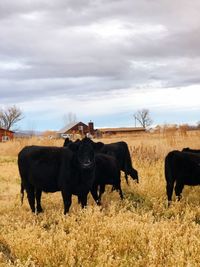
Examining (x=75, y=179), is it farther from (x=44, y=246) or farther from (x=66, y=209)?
(x=44, y=246)

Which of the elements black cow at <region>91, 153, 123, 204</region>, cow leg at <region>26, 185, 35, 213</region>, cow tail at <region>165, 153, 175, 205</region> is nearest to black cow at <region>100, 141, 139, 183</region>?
black cow at <region>91, 153, 123, 204</region>

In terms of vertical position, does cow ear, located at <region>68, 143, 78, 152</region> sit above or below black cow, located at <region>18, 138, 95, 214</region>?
above

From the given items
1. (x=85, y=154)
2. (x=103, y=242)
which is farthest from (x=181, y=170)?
(x=103, y=242)

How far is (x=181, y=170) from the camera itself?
999 centimetres

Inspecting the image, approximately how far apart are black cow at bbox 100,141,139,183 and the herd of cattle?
2.26m

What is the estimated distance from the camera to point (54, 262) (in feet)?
18.9

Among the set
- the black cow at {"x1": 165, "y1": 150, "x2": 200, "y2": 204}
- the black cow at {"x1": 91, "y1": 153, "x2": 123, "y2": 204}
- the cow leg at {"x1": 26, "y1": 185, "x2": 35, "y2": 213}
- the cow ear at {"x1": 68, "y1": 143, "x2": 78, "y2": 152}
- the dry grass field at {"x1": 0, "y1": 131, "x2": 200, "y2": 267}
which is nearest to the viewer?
the dry grass field at {"x1": 0, "y1": 131, "x2": 200, "y2": 267}

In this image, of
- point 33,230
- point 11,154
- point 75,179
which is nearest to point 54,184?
point 75,179

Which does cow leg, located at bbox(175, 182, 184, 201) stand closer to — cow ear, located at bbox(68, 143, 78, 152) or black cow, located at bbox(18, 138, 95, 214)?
black cow, located at bbox(18, 138, 95, 214)

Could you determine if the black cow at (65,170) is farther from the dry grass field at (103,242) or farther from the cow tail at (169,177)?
the cow tail at (169,177)

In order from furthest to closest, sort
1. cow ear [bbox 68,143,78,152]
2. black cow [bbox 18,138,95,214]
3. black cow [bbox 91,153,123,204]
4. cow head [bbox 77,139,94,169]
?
black cow [bbox 91,153,123,204] < cow ear [bbox 68,143,78,152] < black cow [bbox 18,138,95,214] < cow head [bbox 77,139,94,169]

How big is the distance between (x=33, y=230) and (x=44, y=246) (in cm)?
102

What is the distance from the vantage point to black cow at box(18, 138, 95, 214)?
8719 millimetres

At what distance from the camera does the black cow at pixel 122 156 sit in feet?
42.9
